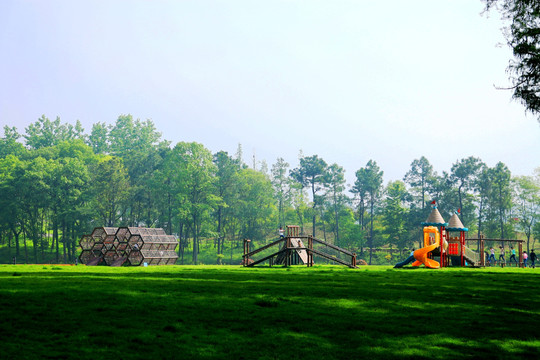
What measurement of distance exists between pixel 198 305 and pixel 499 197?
108 m

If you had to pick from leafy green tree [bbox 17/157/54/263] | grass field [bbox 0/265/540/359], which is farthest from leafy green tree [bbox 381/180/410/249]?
grass field [bbox 0/265/540/359]

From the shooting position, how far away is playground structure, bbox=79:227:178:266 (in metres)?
62.8

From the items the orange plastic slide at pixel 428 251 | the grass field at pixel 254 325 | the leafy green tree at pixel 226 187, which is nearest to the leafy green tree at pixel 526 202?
the leafy green tree at pixel 226 187

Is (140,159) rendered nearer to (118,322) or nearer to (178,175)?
(178,175)

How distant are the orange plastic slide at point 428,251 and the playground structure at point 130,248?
31.3 meters

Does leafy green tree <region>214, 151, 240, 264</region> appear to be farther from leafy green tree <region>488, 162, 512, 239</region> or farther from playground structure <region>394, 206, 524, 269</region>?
playground structure <region>394, 206, 524, 269</region>

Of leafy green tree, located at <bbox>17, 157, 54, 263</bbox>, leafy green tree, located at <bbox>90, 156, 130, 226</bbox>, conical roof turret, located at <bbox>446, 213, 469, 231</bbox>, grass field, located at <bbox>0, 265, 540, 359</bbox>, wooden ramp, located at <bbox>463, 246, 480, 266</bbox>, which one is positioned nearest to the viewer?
grass field, located at <bbox>0, 265, 540, 359</bbox>

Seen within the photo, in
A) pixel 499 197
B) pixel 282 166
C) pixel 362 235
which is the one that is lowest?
pixel 362 235

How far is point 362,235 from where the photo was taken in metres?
116

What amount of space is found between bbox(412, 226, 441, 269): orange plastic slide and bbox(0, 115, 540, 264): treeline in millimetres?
57842

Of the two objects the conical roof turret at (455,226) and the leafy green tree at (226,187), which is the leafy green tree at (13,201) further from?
the conical roof turret at (455,226)

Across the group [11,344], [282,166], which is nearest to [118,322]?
[11,344]

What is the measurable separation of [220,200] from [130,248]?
139 ft

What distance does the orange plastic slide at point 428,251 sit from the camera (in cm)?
4535
